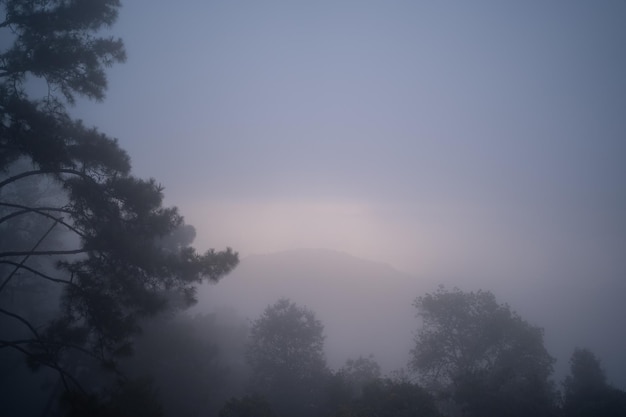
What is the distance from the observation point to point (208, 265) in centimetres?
1057

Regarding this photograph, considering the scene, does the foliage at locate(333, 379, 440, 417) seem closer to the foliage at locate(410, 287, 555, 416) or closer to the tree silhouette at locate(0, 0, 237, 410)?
the foliage at locate(410, 287, 555, 416)

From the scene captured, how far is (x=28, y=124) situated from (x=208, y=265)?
6.90 m

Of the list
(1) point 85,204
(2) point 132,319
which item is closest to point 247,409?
(2) point 132,319

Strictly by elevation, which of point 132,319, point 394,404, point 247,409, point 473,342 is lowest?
point 394,404

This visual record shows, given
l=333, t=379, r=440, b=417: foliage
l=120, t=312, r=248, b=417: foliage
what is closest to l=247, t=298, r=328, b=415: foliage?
l=120, t=312, r=248, b=417: foliage

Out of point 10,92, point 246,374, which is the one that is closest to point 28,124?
point 10,92

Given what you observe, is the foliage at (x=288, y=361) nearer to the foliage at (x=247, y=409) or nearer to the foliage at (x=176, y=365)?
the foliage at (x=176, y=365)

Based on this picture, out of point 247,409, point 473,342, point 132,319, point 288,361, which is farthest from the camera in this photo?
point 288,361

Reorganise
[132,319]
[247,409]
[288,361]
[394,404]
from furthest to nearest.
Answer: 1. [288,361]
2. [247,409]
3. [394,404]
4. [132,319]

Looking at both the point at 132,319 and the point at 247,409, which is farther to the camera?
the point at 247,409

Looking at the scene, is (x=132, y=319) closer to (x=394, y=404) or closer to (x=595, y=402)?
(x=394, y=404)

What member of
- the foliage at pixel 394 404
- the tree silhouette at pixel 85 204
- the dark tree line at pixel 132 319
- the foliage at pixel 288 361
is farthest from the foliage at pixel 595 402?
the tree silhouette at pixel 85 204

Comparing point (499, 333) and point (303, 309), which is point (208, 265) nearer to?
point (303, 309)

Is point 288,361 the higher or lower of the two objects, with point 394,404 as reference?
higher
